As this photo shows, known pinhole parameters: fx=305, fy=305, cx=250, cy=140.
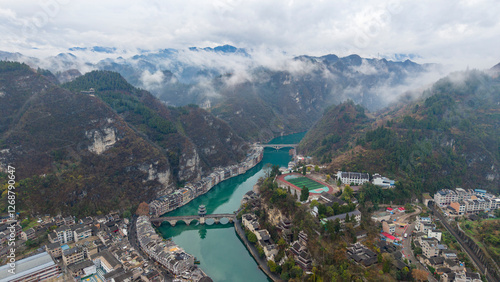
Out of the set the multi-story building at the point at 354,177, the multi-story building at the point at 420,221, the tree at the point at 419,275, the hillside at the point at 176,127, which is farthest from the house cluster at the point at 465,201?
the hillside at the point at 176,127

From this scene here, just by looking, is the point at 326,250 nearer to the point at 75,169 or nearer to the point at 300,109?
the point at 75,169

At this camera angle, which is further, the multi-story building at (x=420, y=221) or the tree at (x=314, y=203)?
the multi-story building at (x=420, y=221)

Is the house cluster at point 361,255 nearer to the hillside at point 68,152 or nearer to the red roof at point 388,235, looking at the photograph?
the red roof at point 388,235

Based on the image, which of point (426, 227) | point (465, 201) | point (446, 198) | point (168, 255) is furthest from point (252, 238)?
point (465, 201)

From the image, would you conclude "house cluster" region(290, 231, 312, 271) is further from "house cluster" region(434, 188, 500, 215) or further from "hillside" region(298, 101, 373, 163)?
"hillside" region(298, 101, 373, 163)

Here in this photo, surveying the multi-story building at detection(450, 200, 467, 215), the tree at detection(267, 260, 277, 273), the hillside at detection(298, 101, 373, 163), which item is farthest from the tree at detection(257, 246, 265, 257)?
the hillside at detection(298, 101, 373, 163)

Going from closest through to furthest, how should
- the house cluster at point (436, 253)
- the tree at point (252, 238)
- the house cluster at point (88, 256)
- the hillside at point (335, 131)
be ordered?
the house cluster at point (436, 253)
the house cluster at point (88, 256)
the tree at point (252, 238)
the hillside at point (335, 131)

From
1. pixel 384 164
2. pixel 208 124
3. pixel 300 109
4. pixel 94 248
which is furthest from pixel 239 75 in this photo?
pixel 94 248

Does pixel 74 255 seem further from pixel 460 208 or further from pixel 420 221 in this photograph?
pixel 460 208
